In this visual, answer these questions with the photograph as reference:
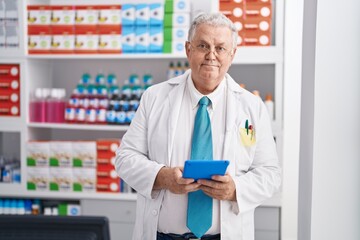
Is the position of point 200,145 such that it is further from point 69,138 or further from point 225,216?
point 69,138

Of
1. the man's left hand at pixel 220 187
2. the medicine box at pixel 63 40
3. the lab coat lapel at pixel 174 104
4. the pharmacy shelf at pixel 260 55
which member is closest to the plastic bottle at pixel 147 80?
the medicine box at pixel 63 40

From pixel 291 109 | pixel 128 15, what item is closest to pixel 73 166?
pixel 128 15

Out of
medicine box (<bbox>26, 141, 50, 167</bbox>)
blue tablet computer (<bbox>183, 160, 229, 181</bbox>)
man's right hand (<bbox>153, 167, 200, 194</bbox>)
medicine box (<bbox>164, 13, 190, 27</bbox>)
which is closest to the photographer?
blue tablet computer (<bbox>183, 160, 229, 181</bbox>)

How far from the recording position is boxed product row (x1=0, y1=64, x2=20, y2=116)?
396 centimetres

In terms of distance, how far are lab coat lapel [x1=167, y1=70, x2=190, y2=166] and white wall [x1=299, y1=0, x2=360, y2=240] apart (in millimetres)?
553

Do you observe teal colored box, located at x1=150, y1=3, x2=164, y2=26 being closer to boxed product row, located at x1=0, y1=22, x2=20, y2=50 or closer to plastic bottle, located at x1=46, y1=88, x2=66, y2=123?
plastic bottle, located at x1=46, y1=88, x2=66, y2=123

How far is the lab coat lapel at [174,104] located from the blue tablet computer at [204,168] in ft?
0.65

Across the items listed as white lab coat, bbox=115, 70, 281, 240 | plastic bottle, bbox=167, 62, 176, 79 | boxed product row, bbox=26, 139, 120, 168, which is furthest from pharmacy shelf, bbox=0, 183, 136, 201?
white lab coat, bbox=115, 70, 281, 240

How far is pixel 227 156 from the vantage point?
202cm

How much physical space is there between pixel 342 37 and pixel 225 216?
2.76ft

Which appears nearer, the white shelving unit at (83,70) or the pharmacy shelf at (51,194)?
the white shelving unit at (83,70)

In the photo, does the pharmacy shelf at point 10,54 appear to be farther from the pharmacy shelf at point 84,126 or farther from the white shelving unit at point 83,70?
the pharmacy shelf at point 84,126

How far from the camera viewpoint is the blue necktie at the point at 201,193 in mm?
1931

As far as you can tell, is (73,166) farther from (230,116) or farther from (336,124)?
(336,124)
